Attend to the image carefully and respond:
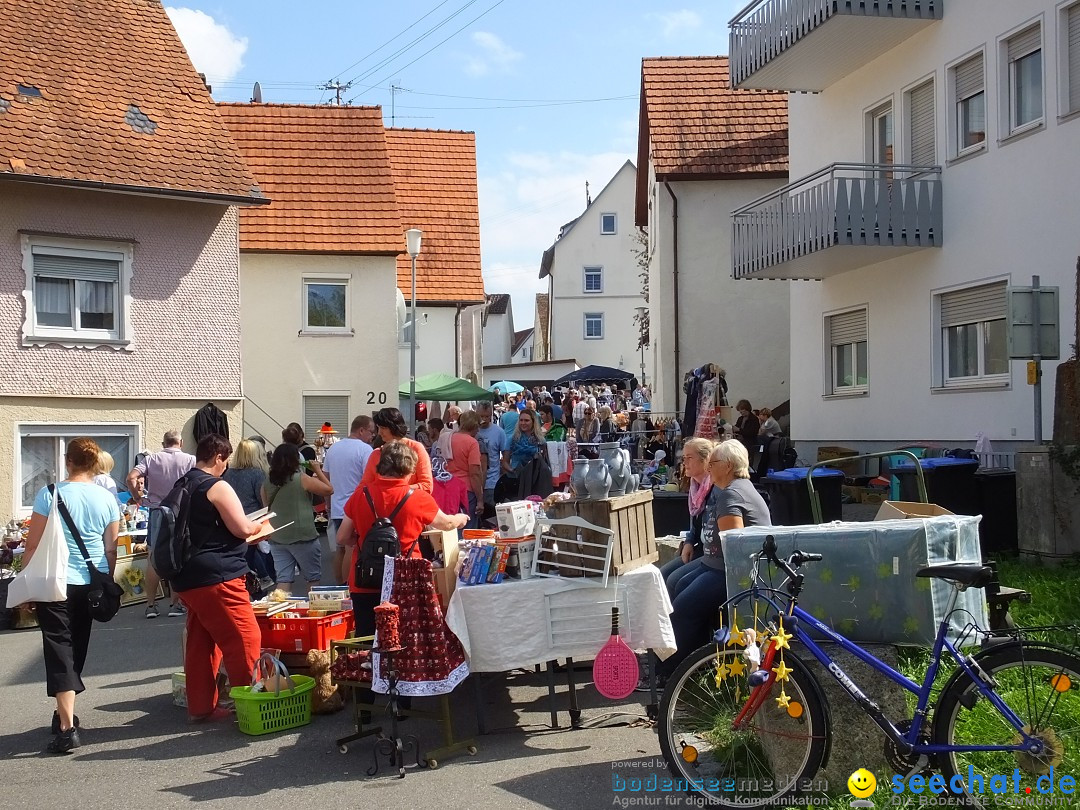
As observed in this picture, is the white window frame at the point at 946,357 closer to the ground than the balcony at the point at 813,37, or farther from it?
closer to the ground

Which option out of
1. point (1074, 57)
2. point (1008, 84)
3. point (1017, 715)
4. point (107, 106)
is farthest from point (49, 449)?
point (1017, 715)

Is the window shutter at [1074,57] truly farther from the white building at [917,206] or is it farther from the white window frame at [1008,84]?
the white window frame at [1008,84]

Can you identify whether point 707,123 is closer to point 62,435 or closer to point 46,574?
point 62,435

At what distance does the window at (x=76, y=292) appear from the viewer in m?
17.0

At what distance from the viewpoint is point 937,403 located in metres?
16.4

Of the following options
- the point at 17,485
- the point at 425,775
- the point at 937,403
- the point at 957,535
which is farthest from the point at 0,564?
the point at 937,403

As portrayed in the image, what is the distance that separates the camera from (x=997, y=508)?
11977 mm

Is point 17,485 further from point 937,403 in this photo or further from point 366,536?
point 937,403

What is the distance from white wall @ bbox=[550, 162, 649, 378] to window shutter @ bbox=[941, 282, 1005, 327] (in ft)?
144

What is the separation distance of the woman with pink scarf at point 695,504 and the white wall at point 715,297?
1850 cm

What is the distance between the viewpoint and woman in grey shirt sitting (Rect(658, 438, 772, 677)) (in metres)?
7.34

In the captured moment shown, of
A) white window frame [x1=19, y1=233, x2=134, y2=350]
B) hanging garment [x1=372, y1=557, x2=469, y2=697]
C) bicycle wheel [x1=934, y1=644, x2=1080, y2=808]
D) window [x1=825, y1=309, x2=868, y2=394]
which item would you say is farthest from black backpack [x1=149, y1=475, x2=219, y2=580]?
window [x1=825, y1=309, x2=868, y2=394]

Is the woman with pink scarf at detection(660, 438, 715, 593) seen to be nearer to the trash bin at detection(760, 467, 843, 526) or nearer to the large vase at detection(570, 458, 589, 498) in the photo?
the large vase at detection(570, 458, 589, 498)

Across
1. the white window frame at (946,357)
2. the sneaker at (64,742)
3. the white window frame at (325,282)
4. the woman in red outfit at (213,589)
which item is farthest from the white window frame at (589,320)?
the sneaker at (64,742)
